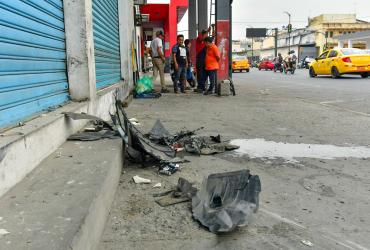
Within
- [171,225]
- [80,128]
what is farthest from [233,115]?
[171,225]

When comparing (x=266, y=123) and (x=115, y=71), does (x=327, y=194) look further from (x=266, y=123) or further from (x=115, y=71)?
(x=115, y=71)

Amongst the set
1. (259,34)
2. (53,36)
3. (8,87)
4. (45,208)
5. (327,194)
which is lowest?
(327,194)

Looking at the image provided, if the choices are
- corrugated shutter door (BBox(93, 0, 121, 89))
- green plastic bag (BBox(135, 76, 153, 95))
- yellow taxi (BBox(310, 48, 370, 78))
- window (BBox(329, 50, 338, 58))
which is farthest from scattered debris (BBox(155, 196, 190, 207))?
A: window (BBox(329, 50, 338, 58))

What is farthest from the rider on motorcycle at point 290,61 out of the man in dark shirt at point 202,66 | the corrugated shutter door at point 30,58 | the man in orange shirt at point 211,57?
the corrugated shutter door at point 30,58

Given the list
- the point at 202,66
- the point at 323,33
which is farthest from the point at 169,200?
the point at 323,33

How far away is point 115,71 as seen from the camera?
30.8 feet

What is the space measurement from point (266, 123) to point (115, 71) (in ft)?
13.5

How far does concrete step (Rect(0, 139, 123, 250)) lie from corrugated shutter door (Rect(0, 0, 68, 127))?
0.54m

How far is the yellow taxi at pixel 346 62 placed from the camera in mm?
19719

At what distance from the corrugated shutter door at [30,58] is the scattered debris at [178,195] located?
1.34 m

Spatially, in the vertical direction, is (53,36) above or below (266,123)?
above

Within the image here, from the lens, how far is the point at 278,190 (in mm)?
3531

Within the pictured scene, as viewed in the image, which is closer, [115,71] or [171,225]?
[171,225]

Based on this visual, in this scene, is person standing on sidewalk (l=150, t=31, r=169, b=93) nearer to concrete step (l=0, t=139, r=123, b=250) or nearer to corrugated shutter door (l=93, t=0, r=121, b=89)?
corrugated shutter door (l=93, t=0, r=121, b=89)
